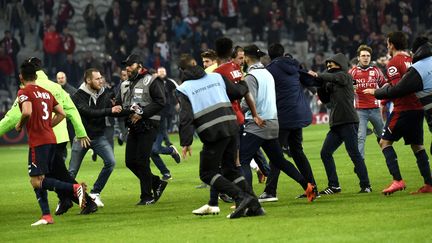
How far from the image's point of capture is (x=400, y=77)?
49.9 feet

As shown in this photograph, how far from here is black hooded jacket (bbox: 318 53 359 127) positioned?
15797mm

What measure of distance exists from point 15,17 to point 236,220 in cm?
2696

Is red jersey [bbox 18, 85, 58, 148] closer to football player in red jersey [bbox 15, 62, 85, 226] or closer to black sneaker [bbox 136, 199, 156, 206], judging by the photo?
football player in red jersey [bbox 15, 62, 85, 226]

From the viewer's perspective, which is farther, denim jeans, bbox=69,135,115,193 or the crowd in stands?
the crowd in stands

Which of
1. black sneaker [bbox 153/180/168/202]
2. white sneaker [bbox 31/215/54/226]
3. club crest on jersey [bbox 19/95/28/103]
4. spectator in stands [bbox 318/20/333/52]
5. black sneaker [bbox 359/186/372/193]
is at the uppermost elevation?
club crest on jersey [bbox 19/95/28/103]

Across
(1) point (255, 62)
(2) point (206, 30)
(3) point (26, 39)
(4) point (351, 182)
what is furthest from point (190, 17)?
(1) point (255, 62)

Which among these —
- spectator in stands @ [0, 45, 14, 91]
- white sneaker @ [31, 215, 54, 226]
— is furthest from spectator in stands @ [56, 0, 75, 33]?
white sneaker @ [31, 215, 54, 226]

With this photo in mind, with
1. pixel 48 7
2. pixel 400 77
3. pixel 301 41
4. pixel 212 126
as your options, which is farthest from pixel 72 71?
pixel 212 126

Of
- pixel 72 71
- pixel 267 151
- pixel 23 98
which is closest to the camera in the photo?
pixel 23 98

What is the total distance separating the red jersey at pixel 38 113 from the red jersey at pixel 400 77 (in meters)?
4.81

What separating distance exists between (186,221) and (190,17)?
29253mm

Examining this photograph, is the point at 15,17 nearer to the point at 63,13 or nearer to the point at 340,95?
the point at 63,13

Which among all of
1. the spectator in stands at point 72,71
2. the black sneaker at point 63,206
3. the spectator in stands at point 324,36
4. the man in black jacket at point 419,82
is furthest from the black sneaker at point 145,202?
the spectator in stands at point 324,36

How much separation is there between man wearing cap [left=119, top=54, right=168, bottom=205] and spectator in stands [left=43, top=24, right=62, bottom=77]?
21.8m
